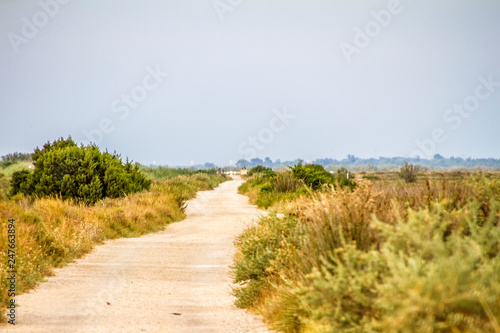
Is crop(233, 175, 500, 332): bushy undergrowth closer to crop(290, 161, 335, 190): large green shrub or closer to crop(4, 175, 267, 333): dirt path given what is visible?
crop(4, 175, 267, 333): dirt path

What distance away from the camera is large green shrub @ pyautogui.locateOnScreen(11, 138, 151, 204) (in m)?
30.1

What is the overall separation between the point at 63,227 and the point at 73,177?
11.7 meters

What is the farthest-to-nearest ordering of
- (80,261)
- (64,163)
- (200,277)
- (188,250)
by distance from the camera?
1. (64,163)
2. (188,250)
3. (80,261)
4. (200,277)

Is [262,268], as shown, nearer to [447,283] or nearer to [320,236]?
[320,236]

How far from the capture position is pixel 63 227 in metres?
19.0

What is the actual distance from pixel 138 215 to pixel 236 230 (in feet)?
Answer: 11.8

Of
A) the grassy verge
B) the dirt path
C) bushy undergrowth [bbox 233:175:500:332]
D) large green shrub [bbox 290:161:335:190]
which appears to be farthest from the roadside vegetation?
large green shrub [bbox 290:161:335:190]

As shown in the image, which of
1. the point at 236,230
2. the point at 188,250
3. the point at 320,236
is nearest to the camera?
the point at 320,236

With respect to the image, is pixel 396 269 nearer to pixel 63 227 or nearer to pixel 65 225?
pixel 63 227

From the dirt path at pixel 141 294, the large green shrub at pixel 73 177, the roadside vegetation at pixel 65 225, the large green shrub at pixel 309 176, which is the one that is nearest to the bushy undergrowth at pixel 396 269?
the dirt path at pixel 141 294

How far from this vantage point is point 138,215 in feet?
87.0

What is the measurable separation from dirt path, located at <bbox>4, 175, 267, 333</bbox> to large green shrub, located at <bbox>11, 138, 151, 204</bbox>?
929 cm

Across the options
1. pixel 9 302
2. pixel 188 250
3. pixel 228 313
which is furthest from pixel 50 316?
pixel 188 250

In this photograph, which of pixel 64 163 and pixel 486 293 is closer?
pixel 486 293
